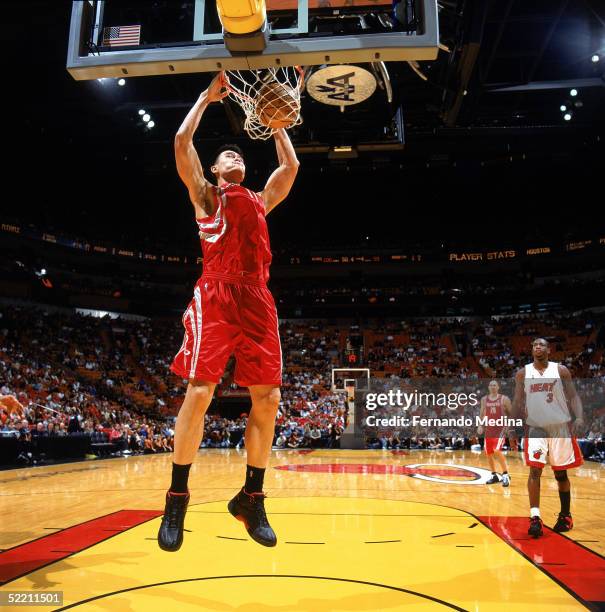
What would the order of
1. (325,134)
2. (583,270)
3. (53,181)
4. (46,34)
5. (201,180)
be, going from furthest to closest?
1. (583,270)
2. (53,181)
3. (46,34)
4. (325,134)
5. (201,180)

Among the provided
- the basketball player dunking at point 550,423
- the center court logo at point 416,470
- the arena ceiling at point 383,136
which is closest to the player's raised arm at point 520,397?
the basketball player dunking at point 550,423

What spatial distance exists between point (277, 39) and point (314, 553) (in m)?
3.69

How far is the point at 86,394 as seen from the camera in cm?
2159

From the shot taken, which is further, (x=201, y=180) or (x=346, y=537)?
(x=346, y=537)

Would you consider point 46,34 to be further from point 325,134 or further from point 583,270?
point 583,270

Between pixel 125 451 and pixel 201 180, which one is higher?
pixel 201 180

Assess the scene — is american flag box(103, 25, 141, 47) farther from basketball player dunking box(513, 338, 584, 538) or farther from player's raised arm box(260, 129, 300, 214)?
basketball player dunking box(513, 338, 584, 538)

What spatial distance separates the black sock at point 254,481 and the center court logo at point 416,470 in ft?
23.0

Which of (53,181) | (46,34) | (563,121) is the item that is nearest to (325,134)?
(46,34)

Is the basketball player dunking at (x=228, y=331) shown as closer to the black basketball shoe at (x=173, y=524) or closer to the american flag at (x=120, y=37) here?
the black basketball shoe at (x=173, y=524)

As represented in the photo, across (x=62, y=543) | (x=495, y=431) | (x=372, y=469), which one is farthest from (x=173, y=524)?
(x=372, y=469)

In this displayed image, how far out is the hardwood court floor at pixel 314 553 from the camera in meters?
3.09

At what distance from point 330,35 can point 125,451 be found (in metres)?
15.6

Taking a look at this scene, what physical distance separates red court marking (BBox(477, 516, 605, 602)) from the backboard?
11.6 ft
